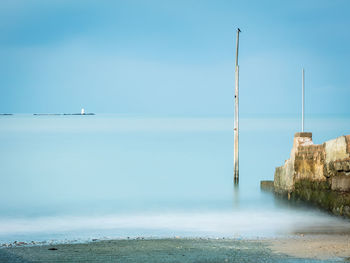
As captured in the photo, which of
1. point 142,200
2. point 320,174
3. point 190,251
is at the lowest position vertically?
point 190,251

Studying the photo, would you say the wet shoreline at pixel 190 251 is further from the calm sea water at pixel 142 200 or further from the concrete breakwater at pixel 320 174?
the concrete breakwater at pixel 320 174

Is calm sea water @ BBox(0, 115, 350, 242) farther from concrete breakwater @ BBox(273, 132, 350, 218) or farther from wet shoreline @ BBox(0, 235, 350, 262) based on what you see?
wet shoreline @ BBox(0, 235, 350, 262)

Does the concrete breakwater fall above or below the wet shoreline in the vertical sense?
above

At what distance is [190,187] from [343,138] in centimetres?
1344

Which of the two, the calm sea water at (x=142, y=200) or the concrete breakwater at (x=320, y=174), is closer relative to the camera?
the concrete breakwater at (x=320, y=174)

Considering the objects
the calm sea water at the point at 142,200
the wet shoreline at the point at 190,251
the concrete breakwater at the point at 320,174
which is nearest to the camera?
the wet shoreline at the point at 190,251

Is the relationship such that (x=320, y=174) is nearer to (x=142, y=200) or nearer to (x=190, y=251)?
(x=190, y=251)

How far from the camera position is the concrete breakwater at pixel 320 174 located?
1589cm

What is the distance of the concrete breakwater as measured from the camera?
626 inches

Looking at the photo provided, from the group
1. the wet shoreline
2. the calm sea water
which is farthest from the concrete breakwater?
Answer: the wet shoreline

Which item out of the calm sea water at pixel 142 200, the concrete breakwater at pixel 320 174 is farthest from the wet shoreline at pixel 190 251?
the concrete breakwater at pixel 320 174

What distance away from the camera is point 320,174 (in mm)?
17234

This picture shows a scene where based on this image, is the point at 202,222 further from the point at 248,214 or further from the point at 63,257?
the point at 63,257

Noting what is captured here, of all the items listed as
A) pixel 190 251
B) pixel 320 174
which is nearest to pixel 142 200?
pixel 320 174
